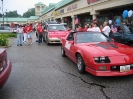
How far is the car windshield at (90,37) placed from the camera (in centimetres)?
636

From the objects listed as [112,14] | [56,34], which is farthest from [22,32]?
[112,14]

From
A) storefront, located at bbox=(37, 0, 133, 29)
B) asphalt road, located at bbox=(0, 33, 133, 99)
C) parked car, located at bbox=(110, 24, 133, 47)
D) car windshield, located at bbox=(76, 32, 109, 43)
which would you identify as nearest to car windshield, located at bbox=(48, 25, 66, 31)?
parked car, located at bbox=(110, 24, 133, 47)

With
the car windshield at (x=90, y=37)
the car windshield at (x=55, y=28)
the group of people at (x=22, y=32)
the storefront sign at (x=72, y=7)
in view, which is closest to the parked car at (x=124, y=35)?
the car windshield at (x=90, y=37)

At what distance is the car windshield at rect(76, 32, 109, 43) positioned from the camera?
636 cm

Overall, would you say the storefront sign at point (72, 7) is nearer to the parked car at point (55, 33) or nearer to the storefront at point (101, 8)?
the storefront at point (101, 8)

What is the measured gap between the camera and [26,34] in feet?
46.3

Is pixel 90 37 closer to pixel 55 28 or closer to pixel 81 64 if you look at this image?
pixel 81 64

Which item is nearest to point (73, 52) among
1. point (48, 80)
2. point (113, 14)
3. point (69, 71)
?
point (69, 71)

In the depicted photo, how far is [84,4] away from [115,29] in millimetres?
14657

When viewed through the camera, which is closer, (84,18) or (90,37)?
(90,37)

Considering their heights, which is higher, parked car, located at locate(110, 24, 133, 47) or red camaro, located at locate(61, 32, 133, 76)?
parked car, located at locate(110, 24, 133, 47)

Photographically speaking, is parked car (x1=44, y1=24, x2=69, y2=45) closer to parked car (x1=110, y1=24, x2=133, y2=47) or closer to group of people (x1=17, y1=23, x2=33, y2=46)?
group of people (x1=17, y1=23, x2=33, y2=46)

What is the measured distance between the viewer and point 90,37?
6.48 meters

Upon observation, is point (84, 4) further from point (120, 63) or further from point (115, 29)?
point (120, 63)
